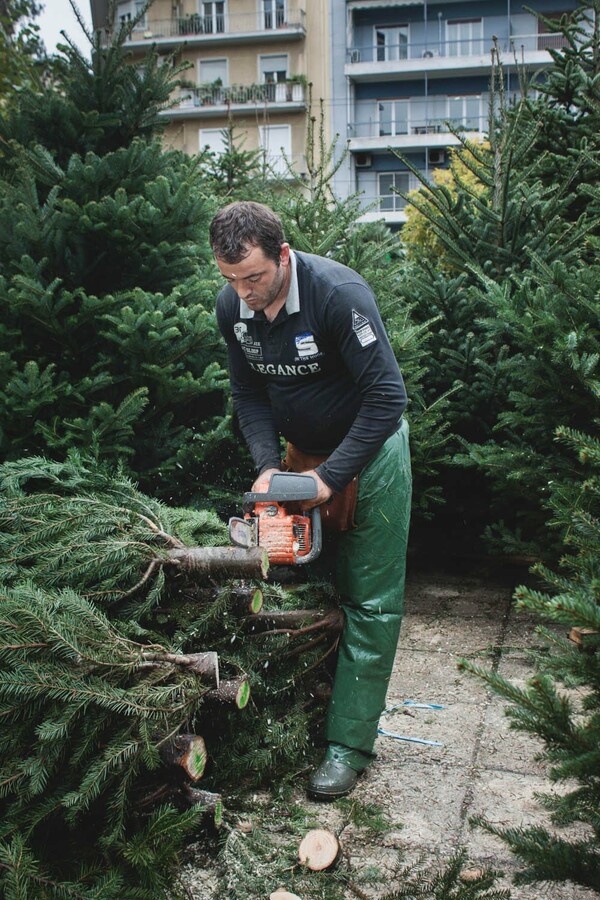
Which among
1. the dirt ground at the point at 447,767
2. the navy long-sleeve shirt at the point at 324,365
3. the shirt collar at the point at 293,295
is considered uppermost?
the shirt collar at the point at 293,295

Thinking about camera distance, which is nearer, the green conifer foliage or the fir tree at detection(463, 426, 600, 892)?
the fir tree at detection(463, 426, 600, 892)

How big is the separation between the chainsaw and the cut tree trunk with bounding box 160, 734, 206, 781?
2.15 ft

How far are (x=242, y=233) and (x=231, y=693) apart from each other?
1.54 metres

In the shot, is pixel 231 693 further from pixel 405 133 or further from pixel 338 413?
pixel 405 133

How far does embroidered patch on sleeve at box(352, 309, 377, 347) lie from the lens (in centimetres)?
290

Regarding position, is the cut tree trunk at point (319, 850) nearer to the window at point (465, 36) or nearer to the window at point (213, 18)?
the window at point (465, 36)

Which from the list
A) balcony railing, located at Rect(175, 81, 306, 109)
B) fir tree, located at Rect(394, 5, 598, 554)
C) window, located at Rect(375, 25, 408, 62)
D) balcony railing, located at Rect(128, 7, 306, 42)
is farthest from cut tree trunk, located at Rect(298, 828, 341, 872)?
window, located at Rect(375, 25, 408, 62)

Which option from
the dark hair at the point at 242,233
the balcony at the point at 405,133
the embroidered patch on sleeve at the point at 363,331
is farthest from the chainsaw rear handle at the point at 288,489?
the balcony at the point at 405,133

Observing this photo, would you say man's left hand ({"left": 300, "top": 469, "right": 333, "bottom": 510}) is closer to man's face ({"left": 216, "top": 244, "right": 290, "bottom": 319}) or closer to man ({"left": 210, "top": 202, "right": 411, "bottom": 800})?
man ({"left": 210, "top": 202, "right": 411, "bottom": 800})

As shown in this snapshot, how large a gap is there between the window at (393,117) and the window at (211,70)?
7.03 m

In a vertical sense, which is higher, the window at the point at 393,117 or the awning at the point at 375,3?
the awning at the point at 375,3

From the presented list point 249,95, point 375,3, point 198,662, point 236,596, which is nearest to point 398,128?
point 375,3

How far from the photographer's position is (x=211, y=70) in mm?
37344

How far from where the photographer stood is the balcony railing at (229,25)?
3575cm
